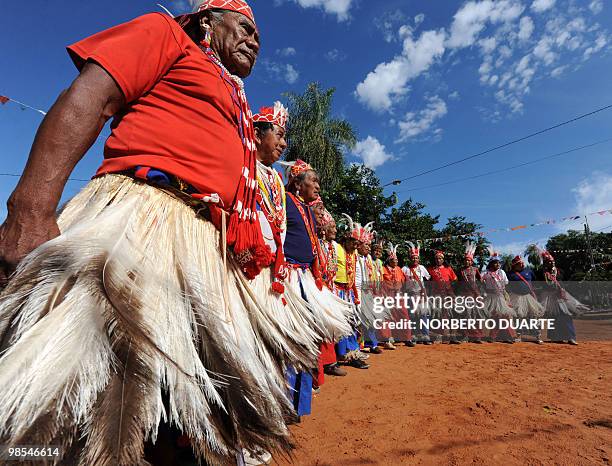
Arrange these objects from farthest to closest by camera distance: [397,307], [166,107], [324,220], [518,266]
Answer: [518,266], [397,307], [324,220], [166,107]

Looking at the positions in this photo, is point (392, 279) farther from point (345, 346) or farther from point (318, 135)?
point (318, 135)

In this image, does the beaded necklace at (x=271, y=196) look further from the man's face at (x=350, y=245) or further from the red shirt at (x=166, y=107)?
the man's face at (x=350, y=245)

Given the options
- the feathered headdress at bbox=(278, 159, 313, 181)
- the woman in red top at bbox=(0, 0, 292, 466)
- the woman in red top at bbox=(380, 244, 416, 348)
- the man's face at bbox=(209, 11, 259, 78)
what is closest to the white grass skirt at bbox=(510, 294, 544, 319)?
the woman in red top at bbox=(380, 244, 416, 348)

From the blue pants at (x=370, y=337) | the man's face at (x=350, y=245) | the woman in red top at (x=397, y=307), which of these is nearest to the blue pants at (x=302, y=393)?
the man's face at (x=350, y=245)

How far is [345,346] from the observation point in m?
5.48

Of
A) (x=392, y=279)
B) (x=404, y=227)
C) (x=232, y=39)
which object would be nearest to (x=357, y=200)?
(x=404, y=227)

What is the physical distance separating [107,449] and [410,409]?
11.4ft

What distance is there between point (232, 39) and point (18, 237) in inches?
44.2

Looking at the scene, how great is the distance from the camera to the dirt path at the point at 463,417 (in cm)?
249

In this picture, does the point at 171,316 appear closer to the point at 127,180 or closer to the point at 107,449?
the point at 107,449

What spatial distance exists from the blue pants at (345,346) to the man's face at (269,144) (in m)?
3.53

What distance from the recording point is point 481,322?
9.32 m

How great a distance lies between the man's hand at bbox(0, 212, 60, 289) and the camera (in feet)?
2.41

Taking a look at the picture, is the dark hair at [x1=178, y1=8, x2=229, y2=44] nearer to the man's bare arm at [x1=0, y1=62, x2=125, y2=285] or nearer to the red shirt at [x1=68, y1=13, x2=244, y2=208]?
the red shirt at [x1=68, y1=13, x2=244, y2=208]
